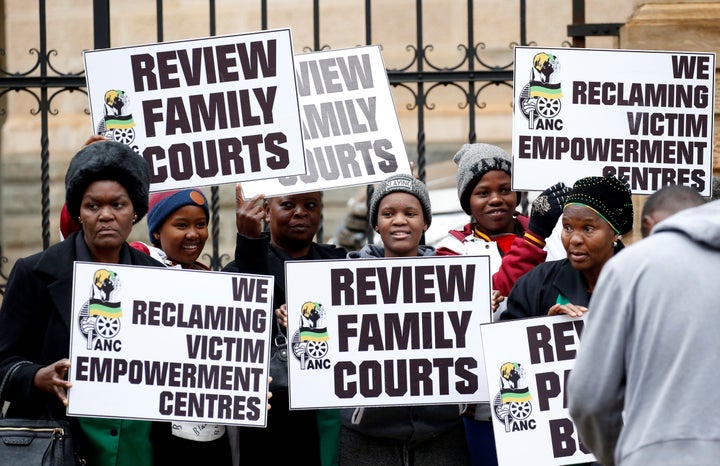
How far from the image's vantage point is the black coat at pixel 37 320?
4820 millimetres

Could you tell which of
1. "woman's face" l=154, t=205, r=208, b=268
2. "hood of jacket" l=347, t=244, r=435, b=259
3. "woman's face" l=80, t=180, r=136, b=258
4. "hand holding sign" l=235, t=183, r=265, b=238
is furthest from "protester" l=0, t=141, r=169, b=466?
"hood of jacket" l=347, t=244, r=435, b=259

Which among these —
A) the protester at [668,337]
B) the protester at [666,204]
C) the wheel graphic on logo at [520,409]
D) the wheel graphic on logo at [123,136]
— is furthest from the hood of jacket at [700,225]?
the wheel graphic on logo at [123,136]

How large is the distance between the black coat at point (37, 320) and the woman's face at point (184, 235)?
0.62 metres

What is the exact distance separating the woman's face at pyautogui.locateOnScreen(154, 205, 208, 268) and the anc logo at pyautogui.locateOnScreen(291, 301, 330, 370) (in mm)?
652

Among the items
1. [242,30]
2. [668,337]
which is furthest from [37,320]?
[242,30]

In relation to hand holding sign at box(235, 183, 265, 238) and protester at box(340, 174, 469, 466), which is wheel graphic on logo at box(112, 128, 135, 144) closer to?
hand holding sign at box(235, 183, 265, 238)

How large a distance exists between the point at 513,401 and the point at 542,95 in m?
1.63

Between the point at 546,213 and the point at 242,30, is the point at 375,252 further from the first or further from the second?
the point at 242,30

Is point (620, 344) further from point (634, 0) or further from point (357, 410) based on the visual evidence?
point (634, 0)

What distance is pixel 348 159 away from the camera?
5934mm

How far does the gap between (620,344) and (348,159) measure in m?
2.82

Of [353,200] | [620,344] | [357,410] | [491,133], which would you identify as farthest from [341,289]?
[491,133]

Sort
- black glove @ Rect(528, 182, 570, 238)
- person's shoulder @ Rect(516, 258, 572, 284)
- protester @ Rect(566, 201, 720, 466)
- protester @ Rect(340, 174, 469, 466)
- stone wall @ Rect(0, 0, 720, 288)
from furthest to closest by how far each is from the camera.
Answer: stone wall @ Rect(0, 0, 720, 288), black glove @ Rect(528, 182, 570, 238), protester @ Rect(340, 174, 469, 466), person's shoulder @ Rect(516, 258, 572, 284), protester @ Rect(566, 201, 720, 466)

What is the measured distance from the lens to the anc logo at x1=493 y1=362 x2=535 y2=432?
195 inches
